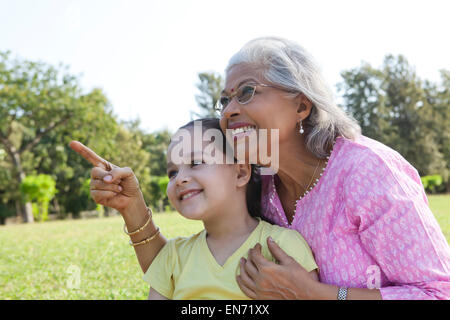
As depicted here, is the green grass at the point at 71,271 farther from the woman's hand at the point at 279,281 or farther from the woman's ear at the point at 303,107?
the woman's ear at the point at 303,107

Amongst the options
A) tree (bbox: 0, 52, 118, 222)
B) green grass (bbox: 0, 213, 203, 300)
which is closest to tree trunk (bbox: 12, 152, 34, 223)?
tree (bbox: 0, 52, 118, 222)

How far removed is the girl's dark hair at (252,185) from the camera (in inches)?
93.3

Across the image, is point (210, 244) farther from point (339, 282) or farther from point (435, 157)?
point (435, 157)

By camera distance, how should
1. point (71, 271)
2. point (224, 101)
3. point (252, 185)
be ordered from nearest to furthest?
1. point (224, 101)
2. point (252, 185)
3. point (71, 271)

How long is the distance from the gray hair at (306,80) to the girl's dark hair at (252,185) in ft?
1.20

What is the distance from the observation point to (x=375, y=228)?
72.8 inches

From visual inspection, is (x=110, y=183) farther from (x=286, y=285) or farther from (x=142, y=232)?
(x=286, y=285)

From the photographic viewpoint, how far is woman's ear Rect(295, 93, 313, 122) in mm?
2260

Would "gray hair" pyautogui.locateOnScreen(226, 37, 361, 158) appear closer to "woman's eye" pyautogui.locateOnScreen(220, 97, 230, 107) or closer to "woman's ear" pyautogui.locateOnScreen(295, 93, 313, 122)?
"woman's ear" pyautogui.locateOnScreen(295, 93, 313, 122)

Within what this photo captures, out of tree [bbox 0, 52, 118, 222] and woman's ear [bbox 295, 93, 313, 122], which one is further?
tree [bbox 0, 52, 118, 222]

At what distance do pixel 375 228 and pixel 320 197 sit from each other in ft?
1.26

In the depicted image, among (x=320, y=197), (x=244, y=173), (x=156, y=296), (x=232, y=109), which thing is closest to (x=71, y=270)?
(x=156, y=296)

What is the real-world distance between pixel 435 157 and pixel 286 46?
3561 cm

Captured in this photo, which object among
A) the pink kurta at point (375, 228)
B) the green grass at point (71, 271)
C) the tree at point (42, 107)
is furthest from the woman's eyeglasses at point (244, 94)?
the tree at point (42, 107)
